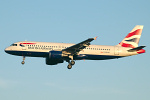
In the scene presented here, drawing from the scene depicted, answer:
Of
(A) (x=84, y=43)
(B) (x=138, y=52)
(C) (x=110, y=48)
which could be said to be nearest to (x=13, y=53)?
(A) (x=84, y=43)

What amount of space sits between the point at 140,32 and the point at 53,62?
63.8 feet

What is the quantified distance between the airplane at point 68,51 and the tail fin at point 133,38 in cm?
168

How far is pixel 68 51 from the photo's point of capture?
208ft

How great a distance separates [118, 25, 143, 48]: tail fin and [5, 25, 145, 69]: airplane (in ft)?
5.51

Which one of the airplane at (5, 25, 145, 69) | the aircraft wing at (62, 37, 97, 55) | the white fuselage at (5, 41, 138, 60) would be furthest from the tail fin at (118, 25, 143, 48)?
the aircraft wing at (62, 37, 97, 55)

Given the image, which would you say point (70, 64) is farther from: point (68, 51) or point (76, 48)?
point (76, 48)

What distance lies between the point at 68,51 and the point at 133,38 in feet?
51.6

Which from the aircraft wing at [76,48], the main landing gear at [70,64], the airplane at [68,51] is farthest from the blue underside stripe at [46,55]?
the aircraft wing at [76,48]

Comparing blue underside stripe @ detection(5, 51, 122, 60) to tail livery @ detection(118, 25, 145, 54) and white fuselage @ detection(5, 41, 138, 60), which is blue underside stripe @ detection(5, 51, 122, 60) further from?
tail livery @ detection(118, 25, 145, 54)

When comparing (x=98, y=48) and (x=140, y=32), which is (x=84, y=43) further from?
(x=140, y=32)

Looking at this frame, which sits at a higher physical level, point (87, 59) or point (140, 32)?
point (140, 32)

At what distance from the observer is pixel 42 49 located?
63344 millimetres

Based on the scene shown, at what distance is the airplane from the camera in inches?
2470

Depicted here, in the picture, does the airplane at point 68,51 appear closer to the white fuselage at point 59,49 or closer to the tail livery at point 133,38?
the white fuselage at point 59,49
